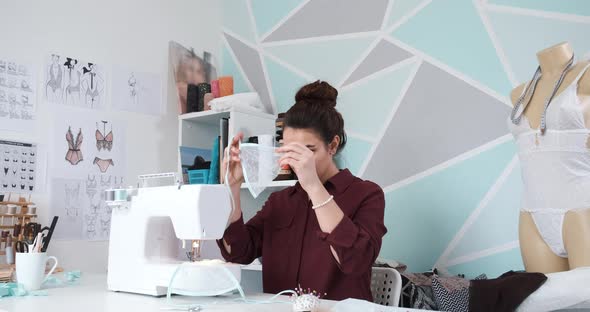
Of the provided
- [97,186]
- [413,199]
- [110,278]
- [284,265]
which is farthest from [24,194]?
[413,199]

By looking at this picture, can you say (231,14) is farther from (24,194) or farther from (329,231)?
(329,231)

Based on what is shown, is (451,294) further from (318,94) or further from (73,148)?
(73,148)

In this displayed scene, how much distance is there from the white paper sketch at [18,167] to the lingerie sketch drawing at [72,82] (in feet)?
0.96

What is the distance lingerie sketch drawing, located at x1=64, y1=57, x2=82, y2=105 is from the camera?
2617mm

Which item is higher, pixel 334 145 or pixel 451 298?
pixel 334 145

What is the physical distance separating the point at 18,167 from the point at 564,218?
2161 mm

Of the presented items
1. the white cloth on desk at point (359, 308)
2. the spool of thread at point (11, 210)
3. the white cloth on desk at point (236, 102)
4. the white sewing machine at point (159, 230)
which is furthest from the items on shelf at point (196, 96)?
the white cloth on desk at point (359, 308)

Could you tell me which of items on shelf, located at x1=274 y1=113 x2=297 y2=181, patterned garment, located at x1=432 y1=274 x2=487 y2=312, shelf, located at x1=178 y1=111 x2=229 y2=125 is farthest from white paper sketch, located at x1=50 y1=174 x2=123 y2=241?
patterned garment, located at x1=432 y1=274 x2=487 y2=312

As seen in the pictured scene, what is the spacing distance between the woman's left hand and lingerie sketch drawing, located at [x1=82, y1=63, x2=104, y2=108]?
5.02 feet

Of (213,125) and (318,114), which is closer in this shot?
(318,114)

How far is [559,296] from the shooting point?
53.3 inches

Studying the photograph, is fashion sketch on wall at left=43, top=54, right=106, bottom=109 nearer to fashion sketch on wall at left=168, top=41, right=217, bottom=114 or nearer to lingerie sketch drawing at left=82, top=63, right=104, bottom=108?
lingerie sketch drawing at left=82, top=63, right=104, bottom=108

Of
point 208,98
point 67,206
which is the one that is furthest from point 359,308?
point 208,98

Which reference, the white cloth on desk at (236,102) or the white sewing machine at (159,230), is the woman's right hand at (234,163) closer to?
the white sewing machine at (159,230)
